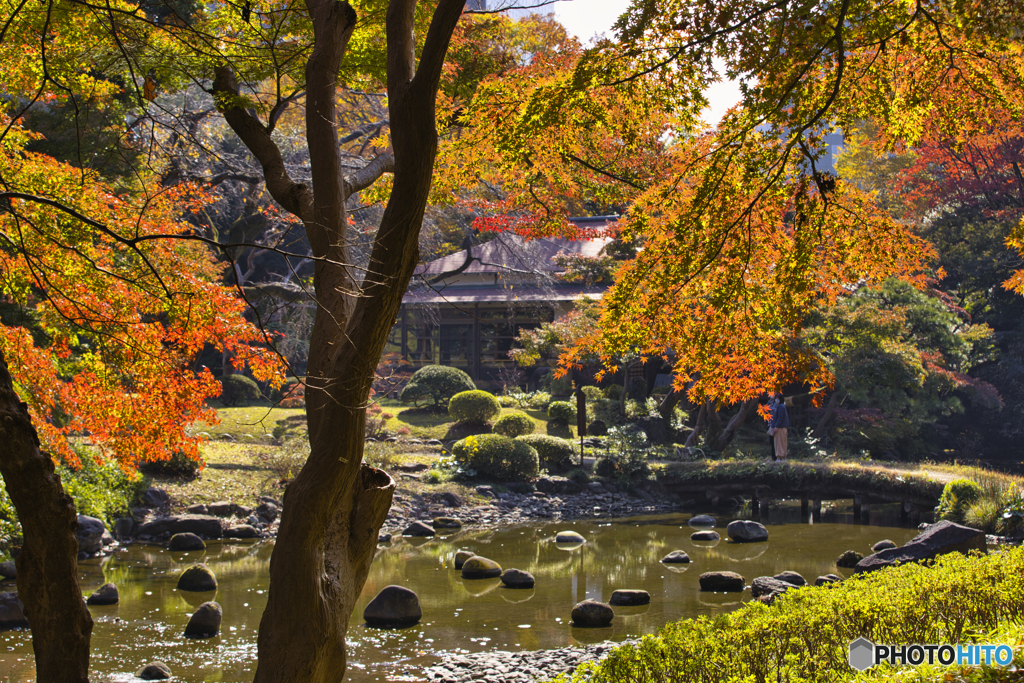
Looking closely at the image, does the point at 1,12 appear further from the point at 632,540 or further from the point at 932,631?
the point at 632,540

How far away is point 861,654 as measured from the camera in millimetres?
4457

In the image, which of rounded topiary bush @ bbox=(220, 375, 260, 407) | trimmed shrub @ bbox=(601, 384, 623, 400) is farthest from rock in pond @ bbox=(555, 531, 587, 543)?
rounded topiary bush @ bbox=(220, 375, 260, 407)

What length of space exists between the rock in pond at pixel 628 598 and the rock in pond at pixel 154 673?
490 cm

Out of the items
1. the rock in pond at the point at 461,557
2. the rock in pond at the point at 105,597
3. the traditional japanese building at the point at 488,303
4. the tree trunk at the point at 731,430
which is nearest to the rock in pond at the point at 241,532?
the rock in pond at the point at 105,597

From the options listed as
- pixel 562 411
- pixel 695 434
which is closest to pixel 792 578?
pixel 695 434

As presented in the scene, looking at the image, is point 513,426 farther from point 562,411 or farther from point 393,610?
point 393,610

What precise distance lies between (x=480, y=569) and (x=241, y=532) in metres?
4.82

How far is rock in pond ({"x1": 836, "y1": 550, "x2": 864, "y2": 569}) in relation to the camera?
1063 centimetres

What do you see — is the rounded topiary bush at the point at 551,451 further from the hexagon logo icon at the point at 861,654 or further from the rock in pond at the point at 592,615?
the hexagon logo icon at the point at 861,654

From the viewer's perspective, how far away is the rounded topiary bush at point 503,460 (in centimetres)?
1620

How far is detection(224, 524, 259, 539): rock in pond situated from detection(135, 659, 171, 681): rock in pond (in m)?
6.14

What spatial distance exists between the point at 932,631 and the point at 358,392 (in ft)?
12.5

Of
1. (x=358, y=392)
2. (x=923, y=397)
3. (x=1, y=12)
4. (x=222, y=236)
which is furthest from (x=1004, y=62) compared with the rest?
(x=222, y=236)

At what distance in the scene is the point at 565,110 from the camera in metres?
6.30
